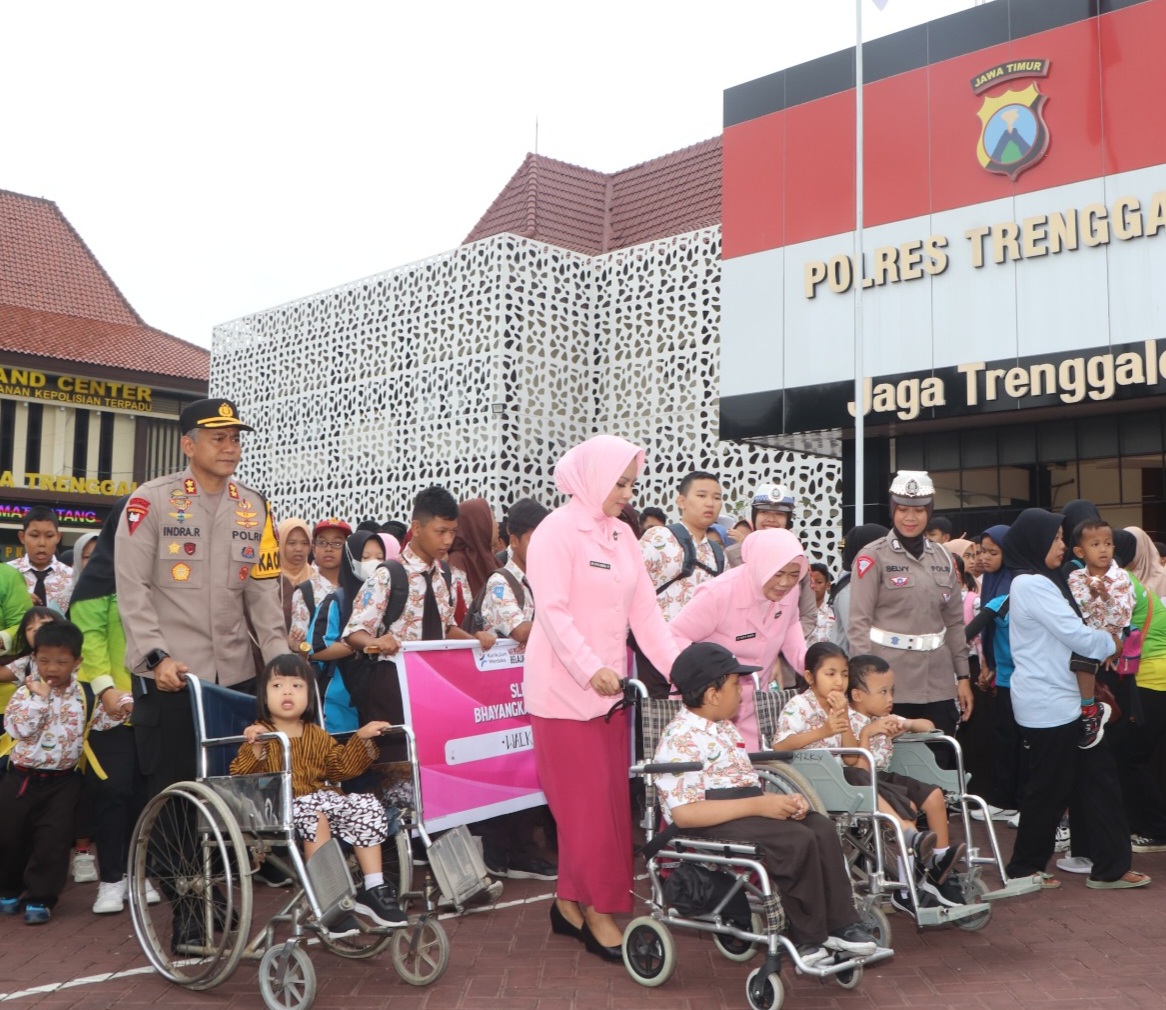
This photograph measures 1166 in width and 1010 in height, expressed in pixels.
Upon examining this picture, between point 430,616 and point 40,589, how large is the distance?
9.24ft

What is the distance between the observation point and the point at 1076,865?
660 cm

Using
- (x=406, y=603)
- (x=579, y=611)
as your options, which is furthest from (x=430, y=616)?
(x=579, y=611)

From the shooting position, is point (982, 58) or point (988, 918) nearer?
point (988, 918)

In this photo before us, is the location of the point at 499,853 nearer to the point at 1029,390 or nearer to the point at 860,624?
the point at 860,624

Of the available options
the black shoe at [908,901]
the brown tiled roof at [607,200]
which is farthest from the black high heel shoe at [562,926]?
the brown tiled roof at [607,200]

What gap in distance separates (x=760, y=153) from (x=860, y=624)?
526 inches

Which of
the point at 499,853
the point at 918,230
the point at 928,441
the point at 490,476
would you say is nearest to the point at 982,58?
the point at 918,230

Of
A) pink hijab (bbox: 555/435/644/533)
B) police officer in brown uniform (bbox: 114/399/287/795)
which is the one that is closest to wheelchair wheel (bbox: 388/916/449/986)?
police officer in brown uniform (bbox: 114/399/287/795)

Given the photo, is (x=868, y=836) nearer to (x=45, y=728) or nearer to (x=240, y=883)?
(x=240, y=883)

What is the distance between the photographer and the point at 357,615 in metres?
5.84

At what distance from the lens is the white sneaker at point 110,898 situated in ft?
18.7

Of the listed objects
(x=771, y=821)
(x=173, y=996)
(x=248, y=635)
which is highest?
(x=248, y=635)

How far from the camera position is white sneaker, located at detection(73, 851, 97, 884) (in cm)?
648

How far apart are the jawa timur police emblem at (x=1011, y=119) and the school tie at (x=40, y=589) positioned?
12894mm
